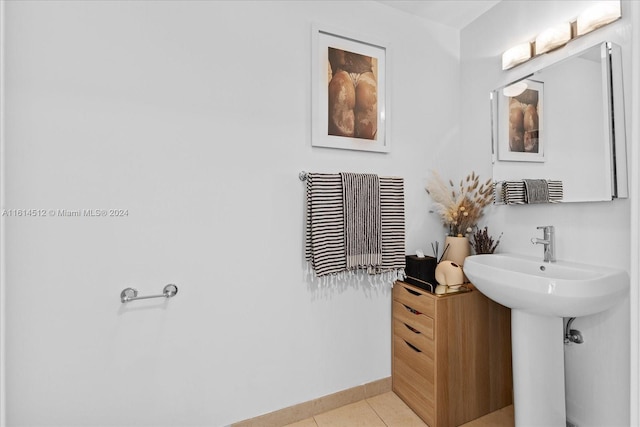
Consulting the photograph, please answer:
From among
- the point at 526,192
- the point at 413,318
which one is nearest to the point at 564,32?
the point at 526,192

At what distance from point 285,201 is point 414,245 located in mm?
894

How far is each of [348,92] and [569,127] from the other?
3.60 feet

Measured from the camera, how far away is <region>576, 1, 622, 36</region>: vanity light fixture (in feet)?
4.36

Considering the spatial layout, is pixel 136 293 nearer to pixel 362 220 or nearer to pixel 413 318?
pixel 362 220

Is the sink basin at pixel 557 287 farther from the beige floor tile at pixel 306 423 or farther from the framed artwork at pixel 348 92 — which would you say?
the beige floor tile at pixel 306 423

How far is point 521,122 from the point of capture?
169cm

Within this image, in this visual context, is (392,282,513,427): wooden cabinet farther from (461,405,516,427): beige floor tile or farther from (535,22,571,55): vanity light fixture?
(535,22,571,55): vanity light fixture

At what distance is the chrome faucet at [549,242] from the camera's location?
5.00 feet

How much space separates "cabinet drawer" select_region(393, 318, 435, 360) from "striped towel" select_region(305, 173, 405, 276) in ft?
1.13

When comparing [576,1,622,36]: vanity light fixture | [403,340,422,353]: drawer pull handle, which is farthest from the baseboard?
[576,1,622,36]: vanity light fixture

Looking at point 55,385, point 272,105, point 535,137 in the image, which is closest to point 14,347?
point 55,385

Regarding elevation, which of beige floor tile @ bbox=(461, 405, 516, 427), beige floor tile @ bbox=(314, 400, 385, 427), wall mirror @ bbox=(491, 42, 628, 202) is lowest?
beige floor tile @ bbox=(461, 405, 516, 427)

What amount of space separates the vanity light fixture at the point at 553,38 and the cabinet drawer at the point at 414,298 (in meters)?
1.40

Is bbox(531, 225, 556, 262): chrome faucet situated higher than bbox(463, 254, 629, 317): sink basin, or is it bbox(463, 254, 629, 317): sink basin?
bbox(531, 225, 556, 262): chrome faucet
